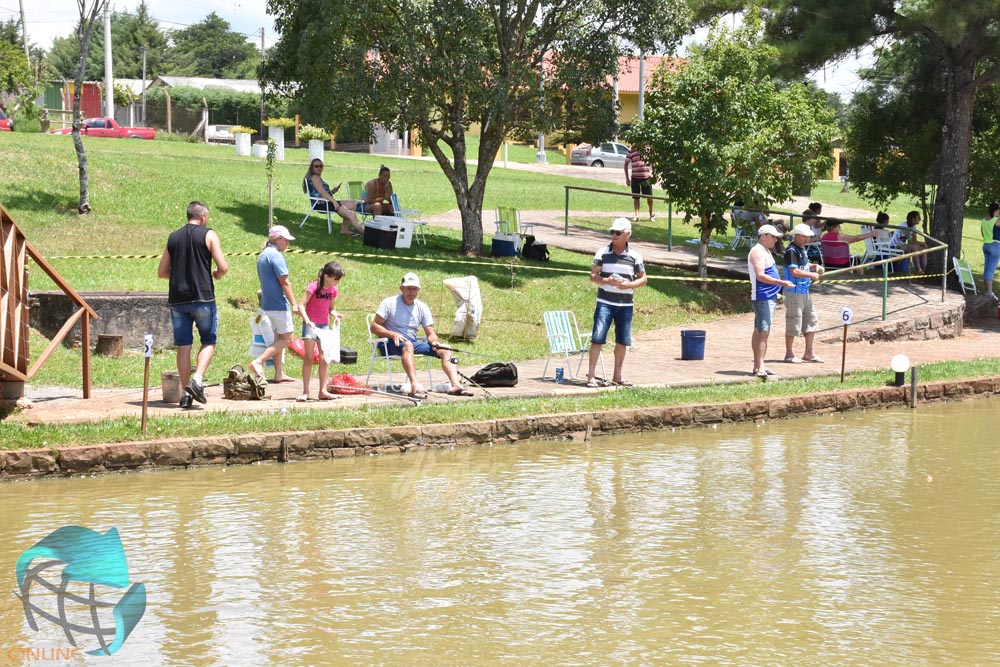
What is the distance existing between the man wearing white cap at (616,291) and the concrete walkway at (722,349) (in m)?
0.41

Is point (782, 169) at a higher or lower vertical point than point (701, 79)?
lower

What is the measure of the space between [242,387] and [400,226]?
30.7 ft

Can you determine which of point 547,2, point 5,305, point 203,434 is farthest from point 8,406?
point 547,2

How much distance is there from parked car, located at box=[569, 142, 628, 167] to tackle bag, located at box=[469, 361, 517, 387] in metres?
42.7

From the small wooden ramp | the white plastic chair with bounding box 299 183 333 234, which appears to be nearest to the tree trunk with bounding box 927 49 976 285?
the white plastic chair with bounding box 299 183 333 234

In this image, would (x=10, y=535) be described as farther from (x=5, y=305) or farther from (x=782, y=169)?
(x=782, y=169)

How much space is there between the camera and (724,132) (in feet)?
69.9

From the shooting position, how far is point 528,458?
447 inches

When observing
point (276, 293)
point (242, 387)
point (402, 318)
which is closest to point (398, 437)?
point (242, 387)

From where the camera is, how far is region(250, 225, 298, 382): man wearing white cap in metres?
12.4

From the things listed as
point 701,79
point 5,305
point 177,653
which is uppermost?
point 701,79

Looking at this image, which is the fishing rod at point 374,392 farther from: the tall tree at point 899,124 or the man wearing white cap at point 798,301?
the tall tree at point 899,124

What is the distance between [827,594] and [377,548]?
9.18 feet

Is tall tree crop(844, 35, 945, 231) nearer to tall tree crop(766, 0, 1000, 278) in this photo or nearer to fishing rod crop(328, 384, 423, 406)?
tall tree crop(766, 0, 1000, 278)
